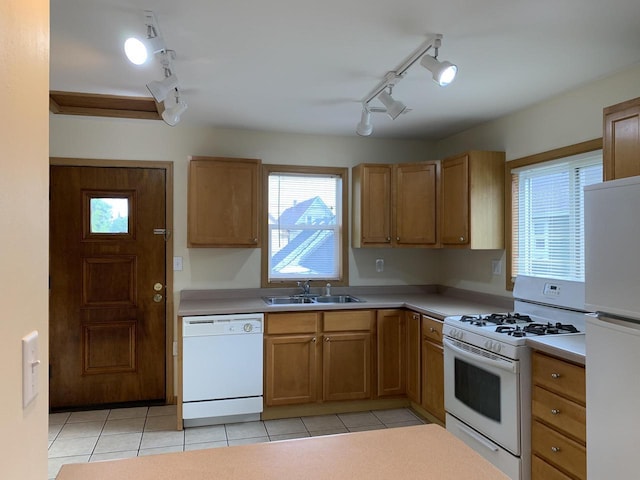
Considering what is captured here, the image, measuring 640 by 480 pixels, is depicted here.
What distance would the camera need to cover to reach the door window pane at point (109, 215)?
12.3 feet

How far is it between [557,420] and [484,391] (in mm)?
475

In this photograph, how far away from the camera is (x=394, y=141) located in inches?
174

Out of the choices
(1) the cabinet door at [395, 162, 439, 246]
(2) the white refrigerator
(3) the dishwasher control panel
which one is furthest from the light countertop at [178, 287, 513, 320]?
(2) the white refrigerator

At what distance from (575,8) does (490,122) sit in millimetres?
1833

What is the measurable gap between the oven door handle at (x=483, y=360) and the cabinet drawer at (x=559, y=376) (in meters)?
0.11

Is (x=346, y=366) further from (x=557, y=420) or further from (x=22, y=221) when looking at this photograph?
(x=22, y=221)

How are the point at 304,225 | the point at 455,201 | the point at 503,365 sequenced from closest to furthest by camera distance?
the point at 503,365
the point at 455,201
the point at 304,225

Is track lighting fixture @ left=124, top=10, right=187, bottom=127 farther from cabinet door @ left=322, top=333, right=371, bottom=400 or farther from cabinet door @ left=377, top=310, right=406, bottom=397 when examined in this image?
cabinet door @ left=377, top=310, right=406, bottom=397

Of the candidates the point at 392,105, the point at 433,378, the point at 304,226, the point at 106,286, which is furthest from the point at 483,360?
the point at 106,286

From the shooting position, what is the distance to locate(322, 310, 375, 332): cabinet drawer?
11.8 ft

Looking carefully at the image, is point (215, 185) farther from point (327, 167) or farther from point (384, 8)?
point (384, 8)

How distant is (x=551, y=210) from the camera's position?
123 inches

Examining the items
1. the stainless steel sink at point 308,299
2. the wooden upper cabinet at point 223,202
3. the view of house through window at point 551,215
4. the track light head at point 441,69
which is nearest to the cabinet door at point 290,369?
the stainless steel sink at point 308,299

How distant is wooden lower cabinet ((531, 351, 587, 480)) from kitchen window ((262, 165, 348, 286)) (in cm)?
219
